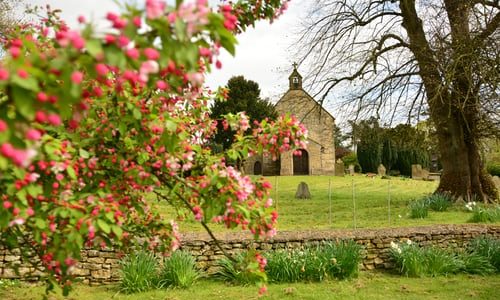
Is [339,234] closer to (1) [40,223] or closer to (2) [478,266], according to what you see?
(2) [478,266]

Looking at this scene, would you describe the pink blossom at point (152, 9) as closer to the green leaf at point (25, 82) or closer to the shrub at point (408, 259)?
the green leaf at point (25, 82)

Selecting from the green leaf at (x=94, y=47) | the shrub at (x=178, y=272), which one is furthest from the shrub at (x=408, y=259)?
the green leaf at (x=94, y=47)

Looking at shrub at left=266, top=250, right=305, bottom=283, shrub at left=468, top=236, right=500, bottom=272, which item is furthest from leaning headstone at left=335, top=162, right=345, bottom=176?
shrub at left=266, top=250, right=305, bottom=283

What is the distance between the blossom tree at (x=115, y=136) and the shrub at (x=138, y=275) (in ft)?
9.16

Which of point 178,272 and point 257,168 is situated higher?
point 257,168

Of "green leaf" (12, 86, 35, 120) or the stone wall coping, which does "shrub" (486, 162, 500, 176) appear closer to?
the stone wall coping

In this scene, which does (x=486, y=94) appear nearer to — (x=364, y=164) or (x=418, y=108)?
(x=418, y=108)

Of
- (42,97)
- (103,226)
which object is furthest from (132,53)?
(103,226)

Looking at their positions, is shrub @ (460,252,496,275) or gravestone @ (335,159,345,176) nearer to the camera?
shrub @ (460,252,496,275)

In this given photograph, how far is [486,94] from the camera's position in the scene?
1173 centimetres

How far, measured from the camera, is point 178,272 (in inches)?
242

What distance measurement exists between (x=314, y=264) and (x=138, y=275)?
2420mm

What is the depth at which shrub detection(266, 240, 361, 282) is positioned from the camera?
21.0 ft

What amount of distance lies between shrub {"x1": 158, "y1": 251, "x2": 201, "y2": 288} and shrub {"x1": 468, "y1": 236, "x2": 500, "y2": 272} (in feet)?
14.6
